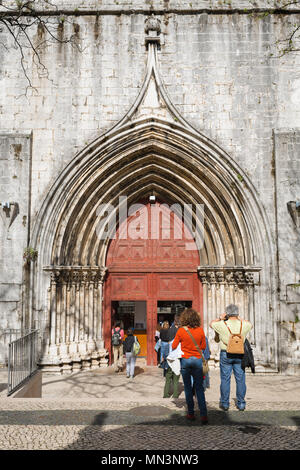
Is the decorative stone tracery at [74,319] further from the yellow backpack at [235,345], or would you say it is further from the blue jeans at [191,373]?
the yellow backpack at [235,345]

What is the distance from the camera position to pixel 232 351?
4.96m

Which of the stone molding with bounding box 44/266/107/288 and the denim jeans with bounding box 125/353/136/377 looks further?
the stone molding with bounding box 44/266/107/288

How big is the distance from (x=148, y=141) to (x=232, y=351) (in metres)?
5.81

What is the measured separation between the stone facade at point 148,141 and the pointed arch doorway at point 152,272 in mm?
449

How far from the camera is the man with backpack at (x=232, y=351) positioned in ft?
16.4

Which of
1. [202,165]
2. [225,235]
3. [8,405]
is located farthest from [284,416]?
[202,165]

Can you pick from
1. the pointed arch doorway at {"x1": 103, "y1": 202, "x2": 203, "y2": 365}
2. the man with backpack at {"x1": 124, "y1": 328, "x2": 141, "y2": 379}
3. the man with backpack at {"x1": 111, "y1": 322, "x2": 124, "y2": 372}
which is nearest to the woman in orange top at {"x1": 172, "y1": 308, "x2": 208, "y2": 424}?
the man with backpack at {"x1": 124, "y1": 328, "x2": 141, "y2": 379}

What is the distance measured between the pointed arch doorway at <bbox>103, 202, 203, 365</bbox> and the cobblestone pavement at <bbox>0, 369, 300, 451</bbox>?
157 inches

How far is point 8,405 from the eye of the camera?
5.43 meters

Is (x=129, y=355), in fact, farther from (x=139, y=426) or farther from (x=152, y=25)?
(x=152, y=25)

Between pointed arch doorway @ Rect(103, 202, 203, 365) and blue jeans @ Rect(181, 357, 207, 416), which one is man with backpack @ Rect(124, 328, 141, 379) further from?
blue jeans @ Rect(181, 357, 207, 416)

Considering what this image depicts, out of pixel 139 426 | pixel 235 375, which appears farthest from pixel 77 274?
pixel 139 426

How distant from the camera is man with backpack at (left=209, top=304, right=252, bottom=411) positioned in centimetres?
498
